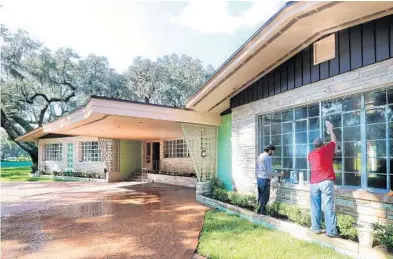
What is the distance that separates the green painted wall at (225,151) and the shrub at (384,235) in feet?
16.9

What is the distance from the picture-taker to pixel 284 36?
5.58m

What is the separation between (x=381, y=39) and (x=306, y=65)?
61.8 inches

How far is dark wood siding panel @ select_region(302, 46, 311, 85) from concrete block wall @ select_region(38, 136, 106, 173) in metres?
Answer: 14.2

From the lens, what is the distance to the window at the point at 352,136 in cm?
465

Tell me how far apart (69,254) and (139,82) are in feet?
84.1

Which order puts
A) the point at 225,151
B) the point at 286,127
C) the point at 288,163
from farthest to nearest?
the point at 225,151 < the point at 286,127 < the point at 288,163

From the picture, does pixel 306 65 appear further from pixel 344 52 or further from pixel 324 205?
pixel 324 205

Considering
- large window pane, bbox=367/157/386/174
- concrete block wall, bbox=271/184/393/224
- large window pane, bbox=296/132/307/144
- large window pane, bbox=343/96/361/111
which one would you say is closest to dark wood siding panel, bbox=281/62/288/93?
large window pane, bbox=296/132/307/144

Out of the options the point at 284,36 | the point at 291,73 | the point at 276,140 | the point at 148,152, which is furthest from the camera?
the point at 148,152

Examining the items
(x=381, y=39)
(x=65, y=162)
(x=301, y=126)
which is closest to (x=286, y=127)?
(x=301, y=126)

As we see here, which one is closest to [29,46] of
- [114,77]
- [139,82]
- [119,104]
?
[114,77]

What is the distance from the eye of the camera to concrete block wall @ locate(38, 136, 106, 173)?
58.1 feet

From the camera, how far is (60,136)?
19.8m

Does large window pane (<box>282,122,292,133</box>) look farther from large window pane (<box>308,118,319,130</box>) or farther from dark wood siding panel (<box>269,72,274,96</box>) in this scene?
dark wood siding panel (<box>269,72,274,96</box>)
